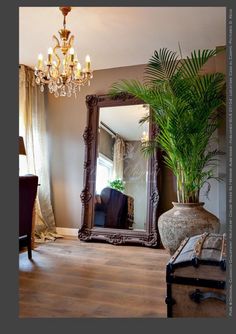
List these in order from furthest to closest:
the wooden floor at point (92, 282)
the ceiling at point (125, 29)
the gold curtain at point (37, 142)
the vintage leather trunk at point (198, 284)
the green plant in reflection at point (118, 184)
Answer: the gold curtain at point (37, 142) < the green plant in reflection at point (118, 184) < the ceiling at point (125, 29) < the wooden floor at point (92, 282) < the vintage leather trunk at point (198, 284)

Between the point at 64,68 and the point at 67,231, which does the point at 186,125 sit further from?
the point at 67,231

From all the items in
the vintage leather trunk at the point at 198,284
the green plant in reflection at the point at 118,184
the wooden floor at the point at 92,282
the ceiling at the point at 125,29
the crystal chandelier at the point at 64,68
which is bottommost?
A: the wooden floor at the point at 92,282

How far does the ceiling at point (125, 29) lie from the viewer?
2.47 metres

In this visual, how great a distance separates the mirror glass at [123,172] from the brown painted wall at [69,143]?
1.23ft

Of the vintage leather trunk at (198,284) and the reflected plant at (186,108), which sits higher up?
the reflected plant at (186,108)

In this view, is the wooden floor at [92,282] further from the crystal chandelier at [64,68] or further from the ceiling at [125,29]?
the ceiling at [125,29]

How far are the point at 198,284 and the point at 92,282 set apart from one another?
42.3 inches

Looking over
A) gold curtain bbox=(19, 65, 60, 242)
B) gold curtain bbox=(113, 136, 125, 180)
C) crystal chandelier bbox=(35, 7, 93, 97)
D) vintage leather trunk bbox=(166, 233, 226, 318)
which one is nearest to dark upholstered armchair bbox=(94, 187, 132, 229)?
gold curtain bbox=(113, 136, 125, 180)

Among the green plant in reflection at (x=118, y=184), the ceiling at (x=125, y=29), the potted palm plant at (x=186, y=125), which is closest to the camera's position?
the ceiling at (x=125, y=29)

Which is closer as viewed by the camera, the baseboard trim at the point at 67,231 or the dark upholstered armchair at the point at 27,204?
the dark upholstered armchair at the point at 27,204

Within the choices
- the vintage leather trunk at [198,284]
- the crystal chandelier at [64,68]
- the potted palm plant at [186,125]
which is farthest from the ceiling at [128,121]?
the vintage leather trunk at [198,284]

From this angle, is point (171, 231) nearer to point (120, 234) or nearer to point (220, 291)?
point (120, 234)

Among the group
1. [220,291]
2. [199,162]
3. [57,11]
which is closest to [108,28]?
[57,11]

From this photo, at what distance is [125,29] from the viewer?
2.77 metres
